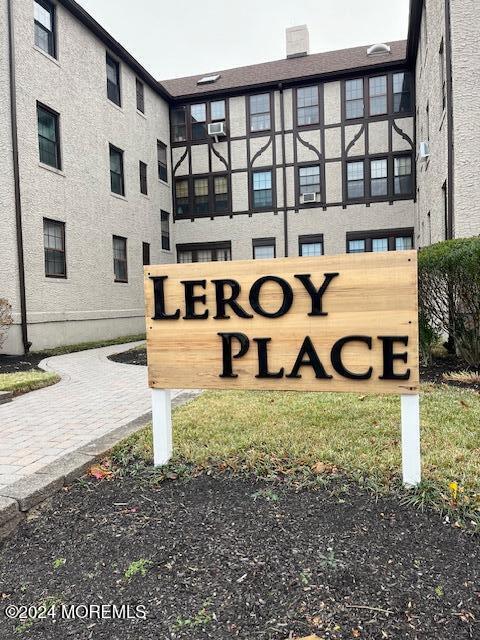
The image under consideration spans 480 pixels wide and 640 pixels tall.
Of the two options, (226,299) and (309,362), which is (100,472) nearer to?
(226,299)

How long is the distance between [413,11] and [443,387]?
13371mm

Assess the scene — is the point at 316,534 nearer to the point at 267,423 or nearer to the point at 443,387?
the point at 267,423

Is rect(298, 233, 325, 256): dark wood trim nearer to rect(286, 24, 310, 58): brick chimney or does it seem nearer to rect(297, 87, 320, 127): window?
rect(297, 87, 320, 127): window

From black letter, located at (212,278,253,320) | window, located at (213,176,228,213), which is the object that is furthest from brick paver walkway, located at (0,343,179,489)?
window, located at (213,176,228,213)

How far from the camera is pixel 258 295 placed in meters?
3.11

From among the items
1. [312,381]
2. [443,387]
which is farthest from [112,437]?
[443,387]

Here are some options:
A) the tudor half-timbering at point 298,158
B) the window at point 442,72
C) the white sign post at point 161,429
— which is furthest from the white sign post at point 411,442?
the tudor half-timbering at point 298,158

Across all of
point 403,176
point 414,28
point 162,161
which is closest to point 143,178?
point 162,161

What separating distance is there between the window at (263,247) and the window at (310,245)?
4.02 feet

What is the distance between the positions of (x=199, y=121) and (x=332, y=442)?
1976cm

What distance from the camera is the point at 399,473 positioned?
2.96m

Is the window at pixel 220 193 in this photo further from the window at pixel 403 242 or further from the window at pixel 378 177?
the window at pixel 403 242

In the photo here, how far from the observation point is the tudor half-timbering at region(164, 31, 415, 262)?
1888cm

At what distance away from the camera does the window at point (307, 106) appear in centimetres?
1956
